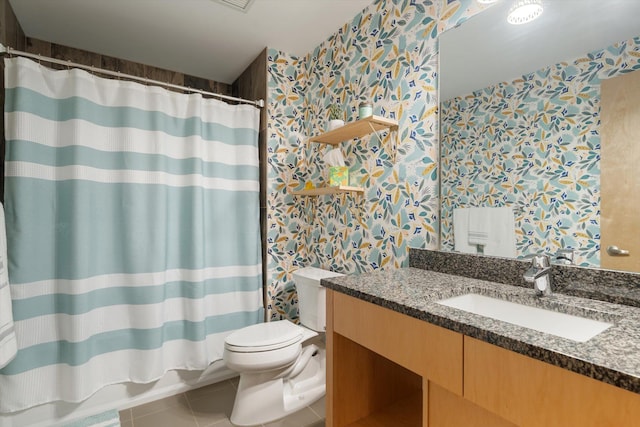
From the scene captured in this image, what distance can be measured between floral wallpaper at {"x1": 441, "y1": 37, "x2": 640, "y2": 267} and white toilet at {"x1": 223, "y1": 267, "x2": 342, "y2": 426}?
3.62 feet

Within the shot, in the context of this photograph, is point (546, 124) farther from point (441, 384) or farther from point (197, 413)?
point (197, 413)

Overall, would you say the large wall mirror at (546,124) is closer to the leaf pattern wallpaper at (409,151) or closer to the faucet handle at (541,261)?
the leaf pattern wallpaper at (409,151)

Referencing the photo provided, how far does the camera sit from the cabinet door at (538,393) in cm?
53

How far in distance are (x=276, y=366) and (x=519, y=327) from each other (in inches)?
49.3

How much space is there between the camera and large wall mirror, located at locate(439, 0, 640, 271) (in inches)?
→ 38.1

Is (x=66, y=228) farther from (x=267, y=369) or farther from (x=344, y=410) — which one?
(x=344, y=410)

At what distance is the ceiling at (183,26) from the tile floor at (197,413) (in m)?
2.37

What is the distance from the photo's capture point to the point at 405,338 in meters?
0.91

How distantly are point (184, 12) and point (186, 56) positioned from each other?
0.55 meters

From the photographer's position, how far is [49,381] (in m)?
1.61

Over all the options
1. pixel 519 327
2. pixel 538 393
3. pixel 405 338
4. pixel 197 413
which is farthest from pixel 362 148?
pixel 197 413

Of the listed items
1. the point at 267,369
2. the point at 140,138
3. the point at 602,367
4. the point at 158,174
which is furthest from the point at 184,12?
the point at 602,367

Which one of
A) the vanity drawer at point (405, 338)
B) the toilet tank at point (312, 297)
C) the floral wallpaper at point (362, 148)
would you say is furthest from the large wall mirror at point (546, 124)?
the toilet tank at point (312, 297)

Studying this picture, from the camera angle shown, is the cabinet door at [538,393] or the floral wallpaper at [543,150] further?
the floral wallpaper at [543,150]
